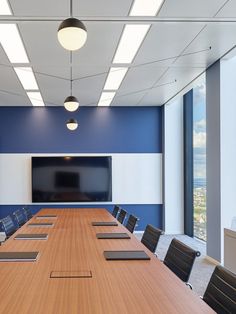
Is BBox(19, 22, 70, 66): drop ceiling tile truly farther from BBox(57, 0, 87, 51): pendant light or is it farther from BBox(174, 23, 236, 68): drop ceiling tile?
BBox(174, 23, 236, 68): drop ceiling tile

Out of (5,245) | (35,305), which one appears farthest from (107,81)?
(35,305)

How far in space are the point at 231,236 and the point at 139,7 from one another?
2920 mm

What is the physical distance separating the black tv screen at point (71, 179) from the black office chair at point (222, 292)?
20.8 ft

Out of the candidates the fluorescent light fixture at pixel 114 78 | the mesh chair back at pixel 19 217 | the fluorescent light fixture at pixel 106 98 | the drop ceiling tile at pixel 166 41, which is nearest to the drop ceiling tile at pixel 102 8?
the drop ceiling tile at pixel 166 41

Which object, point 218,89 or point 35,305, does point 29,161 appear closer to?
point 218,89

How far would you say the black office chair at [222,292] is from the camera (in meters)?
1.78

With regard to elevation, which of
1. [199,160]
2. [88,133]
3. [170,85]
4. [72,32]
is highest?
[170,85]

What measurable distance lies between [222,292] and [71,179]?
21.7 ft

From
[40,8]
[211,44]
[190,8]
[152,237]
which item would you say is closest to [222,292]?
[152,237]

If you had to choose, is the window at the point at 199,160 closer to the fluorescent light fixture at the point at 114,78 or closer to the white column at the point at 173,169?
the white column at the point at 173,169

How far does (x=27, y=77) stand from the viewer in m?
5.99

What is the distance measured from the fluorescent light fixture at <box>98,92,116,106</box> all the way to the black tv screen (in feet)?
4.27

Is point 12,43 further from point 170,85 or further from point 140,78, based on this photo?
point 170,85

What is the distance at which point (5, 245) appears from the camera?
3061mm
